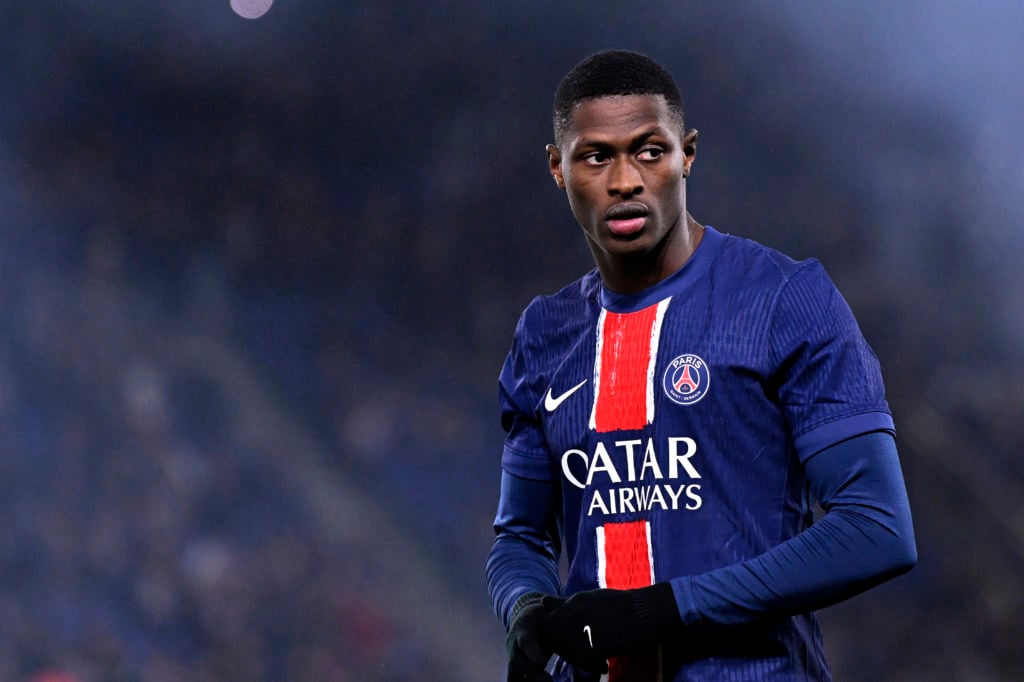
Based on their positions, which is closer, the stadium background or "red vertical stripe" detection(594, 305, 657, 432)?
"red vertical stripe" detection(594, 305, 657, 432)

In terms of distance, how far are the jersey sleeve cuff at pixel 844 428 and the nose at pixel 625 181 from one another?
13.6 inches

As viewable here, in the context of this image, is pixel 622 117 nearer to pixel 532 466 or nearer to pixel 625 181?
pixel 625 181

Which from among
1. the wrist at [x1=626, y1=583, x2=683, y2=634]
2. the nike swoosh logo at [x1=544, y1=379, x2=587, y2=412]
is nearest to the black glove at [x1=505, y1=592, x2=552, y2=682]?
the wrist at [x1=626, y1=583, x2=683, y2=634]

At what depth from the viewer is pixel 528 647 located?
1.31 m

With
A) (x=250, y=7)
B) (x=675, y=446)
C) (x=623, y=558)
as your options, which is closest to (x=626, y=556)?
(x=623, y=558)

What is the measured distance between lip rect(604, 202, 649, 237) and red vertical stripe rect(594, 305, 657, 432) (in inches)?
3.8

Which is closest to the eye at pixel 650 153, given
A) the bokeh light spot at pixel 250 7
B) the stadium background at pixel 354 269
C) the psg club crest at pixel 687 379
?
the psg club crest at pixel 687 379

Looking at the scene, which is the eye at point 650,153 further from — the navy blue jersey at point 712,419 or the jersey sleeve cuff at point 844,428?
the jersey sleeve cuff at point 844,428

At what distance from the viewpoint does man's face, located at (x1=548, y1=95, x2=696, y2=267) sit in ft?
4.69

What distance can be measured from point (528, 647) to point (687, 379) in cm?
34

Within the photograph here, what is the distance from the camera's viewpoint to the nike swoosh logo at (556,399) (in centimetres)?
148

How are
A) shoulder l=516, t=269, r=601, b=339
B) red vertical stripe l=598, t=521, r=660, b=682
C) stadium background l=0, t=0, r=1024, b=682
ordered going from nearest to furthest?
1. red vertical stripe l=598, t=521, r=660, b=682
2. shoulder l=516, t=269, r=601, b=339
3. stadium background l=0, t=0, r=1024, b=682

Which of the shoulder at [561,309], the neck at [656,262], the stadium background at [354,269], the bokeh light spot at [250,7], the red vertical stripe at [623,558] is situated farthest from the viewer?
the bokeh light spot at [250,7]

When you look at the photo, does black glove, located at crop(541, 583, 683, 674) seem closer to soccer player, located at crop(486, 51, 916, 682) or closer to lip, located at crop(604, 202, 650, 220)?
soccer player, located at crop(486, 51, 916, 682)
